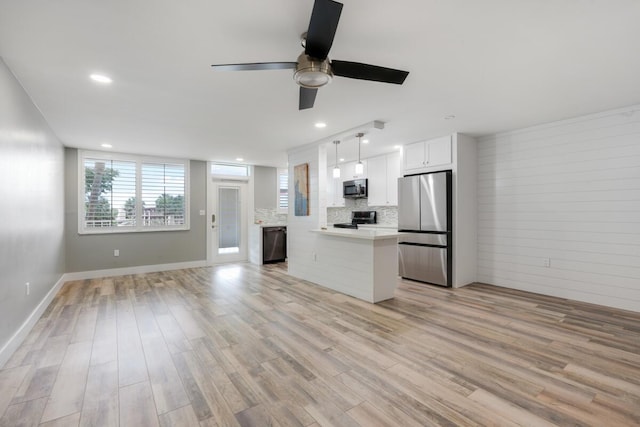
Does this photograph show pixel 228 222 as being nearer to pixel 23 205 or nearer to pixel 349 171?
pixel 349 171

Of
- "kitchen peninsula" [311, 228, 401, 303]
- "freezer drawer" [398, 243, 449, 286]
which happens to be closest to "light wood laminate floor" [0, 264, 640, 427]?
"kitchen peninsula" [311, 228, 401, 303]

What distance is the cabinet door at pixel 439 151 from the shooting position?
4.61 m

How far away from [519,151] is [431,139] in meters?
1.27

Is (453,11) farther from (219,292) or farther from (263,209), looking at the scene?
(263,209)

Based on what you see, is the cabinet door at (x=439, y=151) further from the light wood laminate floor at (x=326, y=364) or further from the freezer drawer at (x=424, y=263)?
the light wood laminate floor at (x=326, y=364)

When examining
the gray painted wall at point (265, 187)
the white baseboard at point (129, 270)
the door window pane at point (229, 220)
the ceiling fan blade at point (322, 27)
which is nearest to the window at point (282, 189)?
the gray painted wall at point (265, 187)

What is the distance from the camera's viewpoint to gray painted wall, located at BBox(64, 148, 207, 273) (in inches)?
207

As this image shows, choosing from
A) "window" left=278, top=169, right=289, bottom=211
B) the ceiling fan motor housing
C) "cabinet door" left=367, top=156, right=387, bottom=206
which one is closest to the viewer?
the ceiling fan motor housing

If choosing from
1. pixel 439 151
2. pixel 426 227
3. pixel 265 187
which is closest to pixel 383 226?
pixel 426 227

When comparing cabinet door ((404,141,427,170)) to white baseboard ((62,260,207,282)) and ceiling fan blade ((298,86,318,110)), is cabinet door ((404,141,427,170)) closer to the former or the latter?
ceiling fan blade ((298,86,318,110))

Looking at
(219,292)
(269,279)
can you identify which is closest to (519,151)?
(269,279)

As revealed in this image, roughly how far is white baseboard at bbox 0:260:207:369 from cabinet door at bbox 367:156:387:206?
409 centimetres

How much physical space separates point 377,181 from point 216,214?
3.80 m

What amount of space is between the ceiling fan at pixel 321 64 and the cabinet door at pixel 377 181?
412cm
